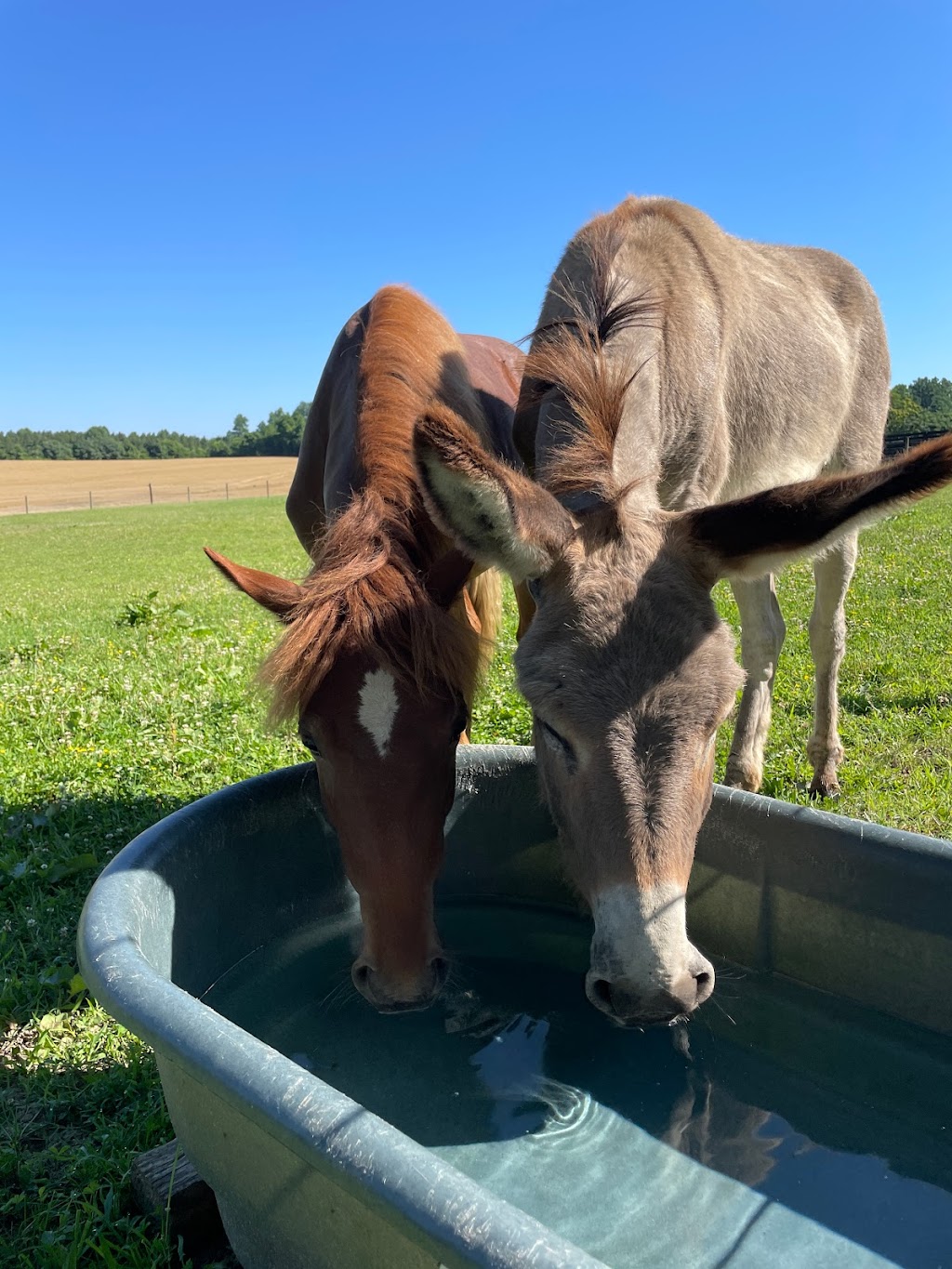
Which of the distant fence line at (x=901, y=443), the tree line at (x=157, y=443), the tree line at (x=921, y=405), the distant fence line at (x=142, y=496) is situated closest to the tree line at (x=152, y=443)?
the tree line at (x=157, y=443)

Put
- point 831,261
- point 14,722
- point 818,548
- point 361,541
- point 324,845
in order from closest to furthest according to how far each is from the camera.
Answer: point 818,548
point 361,541
point 324,845
point 14,722
point 831,261

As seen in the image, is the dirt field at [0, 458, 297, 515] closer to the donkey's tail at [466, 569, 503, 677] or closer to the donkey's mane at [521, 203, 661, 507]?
the donkey's tail at [466, 569, 503, 677]

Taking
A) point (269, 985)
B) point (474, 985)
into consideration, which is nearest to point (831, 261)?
point (474, 985)

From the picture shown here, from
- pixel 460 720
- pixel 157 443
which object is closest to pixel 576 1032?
pixel 460 720

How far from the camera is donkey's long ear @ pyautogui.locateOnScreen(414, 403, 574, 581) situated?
2.00 meters

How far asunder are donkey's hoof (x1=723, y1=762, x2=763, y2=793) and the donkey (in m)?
1.50

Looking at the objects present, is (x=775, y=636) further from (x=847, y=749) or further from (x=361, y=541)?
(x=361, y=541)

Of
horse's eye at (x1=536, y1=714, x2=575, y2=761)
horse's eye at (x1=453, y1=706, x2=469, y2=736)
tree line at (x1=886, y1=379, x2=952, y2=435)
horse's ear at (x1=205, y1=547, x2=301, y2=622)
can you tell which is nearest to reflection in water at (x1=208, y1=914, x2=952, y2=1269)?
horse's eye at (x1=453, y1=706, x2=469, y2=736)

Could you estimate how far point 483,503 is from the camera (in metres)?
2.13

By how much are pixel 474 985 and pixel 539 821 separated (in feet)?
2.10

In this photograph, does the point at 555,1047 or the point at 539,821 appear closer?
the point at 555,1047

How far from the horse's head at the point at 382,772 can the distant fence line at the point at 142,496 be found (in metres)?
46.3

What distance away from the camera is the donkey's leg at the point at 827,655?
452 centimetres

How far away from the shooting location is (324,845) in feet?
10.4
